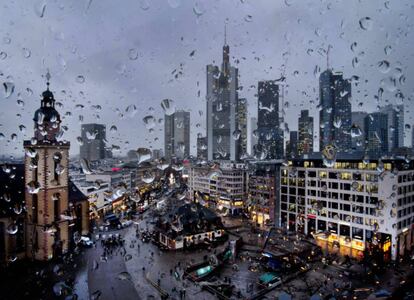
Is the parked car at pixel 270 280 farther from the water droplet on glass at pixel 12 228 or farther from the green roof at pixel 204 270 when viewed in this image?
the water droplet on glass at pixel 12 228

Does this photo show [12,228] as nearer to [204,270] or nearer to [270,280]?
[204,270]

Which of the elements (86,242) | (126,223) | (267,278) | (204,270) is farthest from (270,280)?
(126,223)

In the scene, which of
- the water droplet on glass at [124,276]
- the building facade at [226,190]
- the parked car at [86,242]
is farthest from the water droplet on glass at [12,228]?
the building facade at [226,190]

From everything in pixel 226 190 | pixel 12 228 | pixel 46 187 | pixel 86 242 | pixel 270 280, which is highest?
pixel 46 187

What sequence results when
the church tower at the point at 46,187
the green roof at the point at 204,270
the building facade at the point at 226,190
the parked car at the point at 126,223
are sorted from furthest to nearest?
the building facade at the point at 226,190
the parked car at the point at 126,223
the church tower at the point at 46,187
the green roof at the point at 204,270

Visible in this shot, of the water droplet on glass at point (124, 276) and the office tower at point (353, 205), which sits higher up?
the office tower at point (353, 205)

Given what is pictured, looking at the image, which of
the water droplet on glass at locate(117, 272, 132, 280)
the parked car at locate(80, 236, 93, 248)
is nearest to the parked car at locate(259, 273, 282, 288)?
the water droplet on glass at locate(117, 272, 132, 280)
